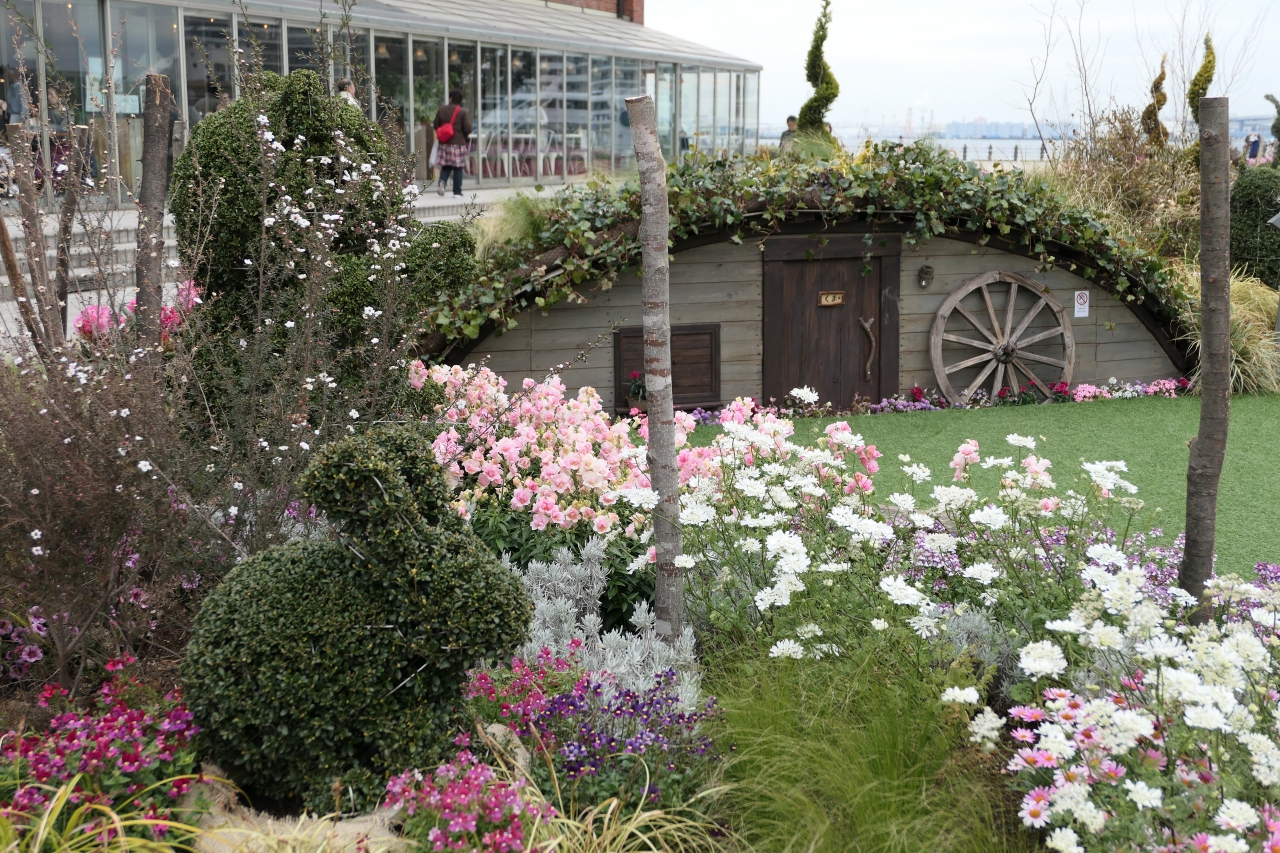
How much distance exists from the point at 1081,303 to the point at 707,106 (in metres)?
19.6

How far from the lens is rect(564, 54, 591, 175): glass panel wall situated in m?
21.8

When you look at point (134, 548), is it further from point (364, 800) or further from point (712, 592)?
point (712, 592)

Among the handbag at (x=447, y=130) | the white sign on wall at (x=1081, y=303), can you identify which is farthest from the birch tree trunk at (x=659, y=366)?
the handbag at (x=447, y=130)

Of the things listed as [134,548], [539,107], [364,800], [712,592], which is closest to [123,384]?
[134,548]

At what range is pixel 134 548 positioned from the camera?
10.1 ft

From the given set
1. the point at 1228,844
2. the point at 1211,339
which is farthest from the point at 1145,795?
the point at 1211,339

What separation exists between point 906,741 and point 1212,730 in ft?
2.11

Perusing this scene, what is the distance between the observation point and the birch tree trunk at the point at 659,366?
343 cm

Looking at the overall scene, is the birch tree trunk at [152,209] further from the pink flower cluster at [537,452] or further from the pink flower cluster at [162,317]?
the pink flower cluster at [537,452]

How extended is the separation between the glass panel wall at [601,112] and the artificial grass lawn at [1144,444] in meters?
15.3

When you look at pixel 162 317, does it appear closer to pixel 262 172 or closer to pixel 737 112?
pixel 262 172

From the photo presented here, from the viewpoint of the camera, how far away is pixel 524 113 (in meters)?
20.8

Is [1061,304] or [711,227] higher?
[711,227]

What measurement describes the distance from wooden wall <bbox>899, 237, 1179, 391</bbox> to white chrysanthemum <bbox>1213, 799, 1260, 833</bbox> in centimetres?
713
